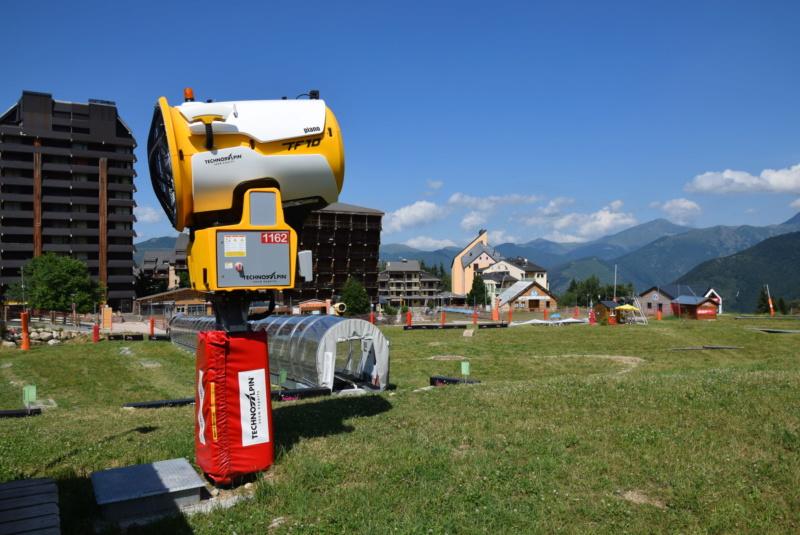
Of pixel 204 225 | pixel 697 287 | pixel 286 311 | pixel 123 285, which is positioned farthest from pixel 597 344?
pixel 123 285

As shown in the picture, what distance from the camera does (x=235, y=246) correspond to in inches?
279

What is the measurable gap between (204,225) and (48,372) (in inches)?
922

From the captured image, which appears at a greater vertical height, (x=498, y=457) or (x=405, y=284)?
(x=405, y=284)

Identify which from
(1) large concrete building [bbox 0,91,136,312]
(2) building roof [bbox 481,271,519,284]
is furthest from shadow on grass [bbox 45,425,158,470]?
(2) building roof [bbox 481,271,519,284]

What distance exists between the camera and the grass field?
5836 mm

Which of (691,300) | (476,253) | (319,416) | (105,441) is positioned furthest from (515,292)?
(105,441)

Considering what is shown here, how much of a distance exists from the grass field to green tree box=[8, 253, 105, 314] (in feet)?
228

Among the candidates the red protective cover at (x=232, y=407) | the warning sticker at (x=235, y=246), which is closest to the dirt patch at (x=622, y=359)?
the red protective cover at (x=232, y=407)

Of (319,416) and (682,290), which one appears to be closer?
(319,416)

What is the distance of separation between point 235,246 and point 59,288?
259ft

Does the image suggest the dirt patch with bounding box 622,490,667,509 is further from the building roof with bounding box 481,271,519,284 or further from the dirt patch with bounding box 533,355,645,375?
the building roof with bounding box 481,271,519,284

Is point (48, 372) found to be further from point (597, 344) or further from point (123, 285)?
point (123, 285)

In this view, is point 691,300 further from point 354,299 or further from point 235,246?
point 235,246

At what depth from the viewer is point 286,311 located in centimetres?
7481
